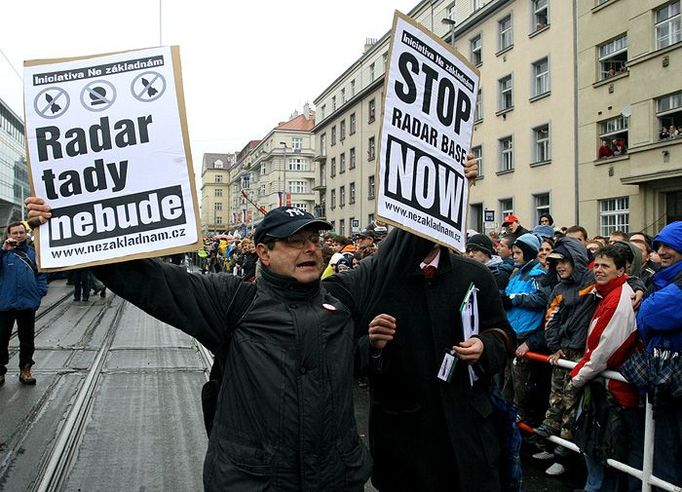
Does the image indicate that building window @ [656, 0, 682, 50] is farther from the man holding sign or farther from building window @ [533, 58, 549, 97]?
the man holding sign

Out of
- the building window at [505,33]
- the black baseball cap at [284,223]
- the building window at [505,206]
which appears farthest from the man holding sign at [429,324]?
the building window at [505,33]

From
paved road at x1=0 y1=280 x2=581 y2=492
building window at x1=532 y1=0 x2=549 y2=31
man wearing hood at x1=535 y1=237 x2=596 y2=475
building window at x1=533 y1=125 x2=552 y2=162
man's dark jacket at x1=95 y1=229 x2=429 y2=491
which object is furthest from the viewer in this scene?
building window at x1=533 y1=125 x2=552 y2=162

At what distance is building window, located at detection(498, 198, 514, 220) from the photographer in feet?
97.6

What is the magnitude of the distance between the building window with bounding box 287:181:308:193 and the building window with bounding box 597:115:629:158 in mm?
64352

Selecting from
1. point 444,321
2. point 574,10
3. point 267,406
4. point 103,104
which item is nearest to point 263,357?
point 267,406

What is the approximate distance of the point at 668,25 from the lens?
2056cm

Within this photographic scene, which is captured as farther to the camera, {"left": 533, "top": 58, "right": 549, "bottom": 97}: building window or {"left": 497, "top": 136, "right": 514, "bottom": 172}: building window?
{"left": 497, "top": 136, "right": 514, "bottom": 172}: building window

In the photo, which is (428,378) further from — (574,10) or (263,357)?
(574,10)

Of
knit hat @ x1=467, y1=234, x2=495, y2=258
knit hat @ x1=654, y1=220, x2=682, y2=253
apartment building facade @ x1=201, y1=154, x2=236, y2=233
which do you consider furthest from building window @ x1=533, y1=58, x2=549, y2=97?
apartment building facade @ x1=201, y1=154, x2=236, y2=233

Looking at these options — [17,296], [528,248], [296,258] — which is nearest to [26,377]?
[17,296]

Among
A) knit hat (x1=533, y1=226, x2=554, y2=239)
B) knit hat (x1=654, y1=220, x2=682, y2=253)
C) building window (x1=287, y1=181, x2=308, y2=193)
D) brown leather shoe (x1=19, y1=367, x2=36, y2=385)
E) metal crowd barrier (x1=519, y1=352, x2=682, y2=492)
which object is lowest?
brown leather shoe (x1=19, y1=367, x2=36, y2=385)

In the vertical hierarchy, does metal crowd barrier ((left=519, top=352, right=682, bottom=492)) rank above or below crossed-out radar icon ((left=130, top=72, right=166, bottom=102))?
below

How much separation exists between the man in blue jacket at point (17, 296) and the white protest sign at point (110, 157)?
Answer: 6217 millimetres

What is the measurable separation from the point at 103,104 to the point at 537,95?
27.1m
